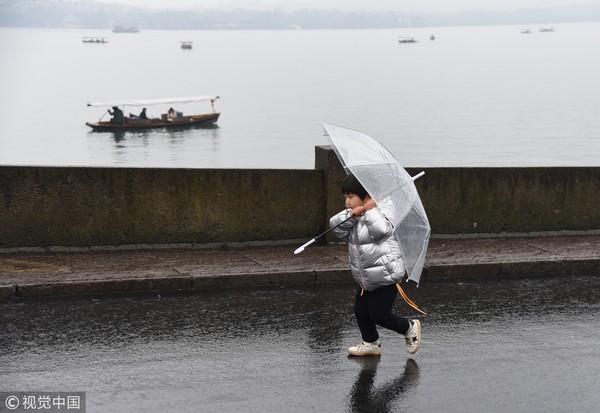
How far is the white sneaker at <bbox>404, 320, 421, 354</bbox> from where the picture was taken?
7.54 m

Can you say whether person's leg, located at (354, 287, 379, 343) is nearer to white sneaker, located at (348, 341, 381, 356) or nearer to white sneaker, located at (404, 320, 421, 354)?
white sneaker, located at (348, 341, 381, 356)

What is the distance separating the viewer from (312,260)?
420 inches

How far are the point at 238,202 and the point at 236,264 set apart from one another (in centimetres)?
130

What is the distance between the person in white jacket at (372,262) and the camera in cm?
734

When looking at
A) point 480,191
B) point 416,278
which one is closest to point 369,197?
point 416,278

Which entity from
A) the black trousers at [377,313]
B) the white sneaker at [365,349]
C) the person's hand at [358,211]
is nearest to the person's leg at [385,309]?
the black trousers at [377,313]

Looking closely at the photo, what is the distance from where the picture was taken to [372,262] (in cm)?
740

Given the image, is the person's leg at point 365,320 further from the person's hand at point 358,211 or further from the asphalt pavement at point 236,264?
the asphalt pavement at point 236,264

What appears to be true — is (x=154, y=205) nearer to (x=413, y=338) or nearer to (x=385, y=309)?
(x=385, y=309)

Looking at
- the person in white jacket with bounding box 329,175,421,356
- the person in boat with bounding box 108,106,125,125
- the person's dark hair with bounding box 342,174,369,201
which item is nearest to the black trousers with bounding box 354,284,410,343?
the person in white jacket with bounding box 329,175,421,356

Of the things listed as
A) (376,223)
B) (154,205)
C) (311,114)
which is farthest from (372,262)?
(311,114)

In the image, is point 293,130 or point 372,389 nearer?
point 372,389

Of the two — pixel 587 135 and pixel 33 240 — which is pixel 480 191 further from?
pixel 587 135

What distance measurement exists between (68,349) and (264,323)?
1699 mm
